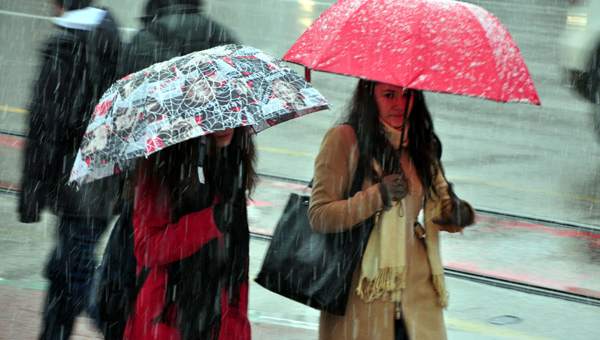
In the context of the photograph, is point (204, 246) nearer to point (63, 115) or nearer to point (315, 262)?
point (315, 262)

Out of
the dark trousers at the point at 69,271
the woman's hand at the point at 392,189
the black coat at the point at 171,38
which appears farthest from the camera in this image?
the dark trousers at the point at 69,271

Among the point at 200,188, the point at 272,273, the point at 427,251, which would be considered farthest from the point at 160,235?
the point at 427,251

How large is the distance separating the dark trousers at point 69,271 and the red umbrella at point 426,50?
1.68m

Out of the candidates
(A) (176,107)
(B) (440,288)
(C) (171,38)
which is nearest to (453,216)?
(B) (440,288)

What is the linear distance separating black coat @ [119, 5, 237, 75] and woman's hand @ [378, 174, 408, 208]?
1.46m

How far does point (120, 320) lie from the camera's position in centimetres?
374

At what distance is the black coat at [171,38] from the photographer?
15.8ft

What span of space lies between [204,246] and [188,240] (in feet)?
0.23

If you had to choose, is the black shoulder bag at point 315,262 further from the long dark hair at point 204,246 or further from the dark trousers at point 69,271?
the dark trousers at point 69,271

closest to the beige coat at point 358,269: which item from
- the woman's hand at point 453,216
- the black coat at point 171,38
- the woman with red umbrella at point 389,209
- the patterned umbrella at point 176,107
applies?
the woman with red umbrella at point 389,209

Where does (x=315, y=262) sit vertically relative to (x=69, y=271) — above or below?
above

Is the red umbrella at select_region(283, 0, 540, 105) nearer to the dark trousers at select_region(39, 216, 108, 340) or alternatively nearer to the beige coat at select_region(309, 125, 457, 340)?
the beige coat at select_region(309, 125, 457, 340)

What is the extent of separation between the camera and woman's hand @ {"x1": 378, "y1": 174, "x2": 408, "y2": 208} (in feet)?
12.1

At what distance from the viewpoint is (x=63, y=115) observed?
15.8ft
